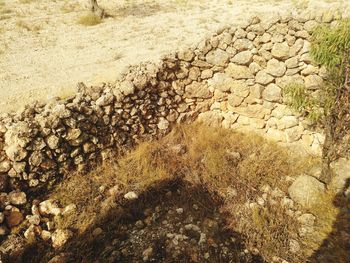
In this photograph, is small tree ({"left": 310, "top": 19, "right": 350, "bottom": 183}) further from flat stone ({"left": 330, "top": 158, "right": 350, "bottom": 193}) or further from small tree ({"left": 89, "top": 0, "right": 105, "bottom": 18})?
small tree ({"left": 89, "top": 0, "right": 105, "bottom": 18})

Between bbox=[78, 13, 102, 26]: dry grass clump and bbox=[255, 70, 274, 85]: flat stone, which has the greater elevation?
bbox=[78, 13, 102, 26]: dry grass clump

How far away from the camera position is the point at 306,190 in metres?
4.75

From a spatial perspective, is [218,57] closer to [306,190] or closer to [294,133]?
[294,133]

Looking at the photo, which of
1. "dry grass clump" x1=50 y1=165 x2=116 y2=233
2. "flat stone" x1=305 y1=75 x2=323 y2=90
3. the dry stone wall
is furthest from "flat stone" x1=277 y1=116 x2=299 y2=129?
"dry grass clump" x1=50 y1=165 x2=116 y2=233

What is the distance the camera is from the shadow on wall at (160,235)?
13.1ft

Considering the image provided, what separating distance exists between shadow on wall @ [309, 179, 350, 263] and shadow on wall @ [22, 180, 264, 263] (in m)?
0.79

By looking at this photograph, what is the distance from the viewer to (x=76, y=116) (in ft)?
16.8

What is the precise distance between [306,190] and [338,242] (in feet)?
2.85

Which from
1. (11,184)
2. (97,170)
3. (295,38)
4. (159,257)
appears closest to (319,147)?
(295,38)

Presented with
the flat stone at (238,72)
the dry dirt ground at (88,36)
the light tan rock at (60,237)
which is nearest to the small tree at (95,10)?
the dry dirt ground at (88,36)

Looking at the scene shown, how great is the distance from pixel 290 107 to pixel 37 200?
449 cm

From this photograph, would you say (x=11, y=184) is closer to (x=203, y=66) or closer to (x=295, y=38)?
(x=203, y=66)

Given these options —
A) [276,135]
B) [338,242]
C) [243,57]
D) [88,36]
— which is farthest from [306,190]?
[88,36]

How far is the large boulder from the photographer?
4.66 metres
